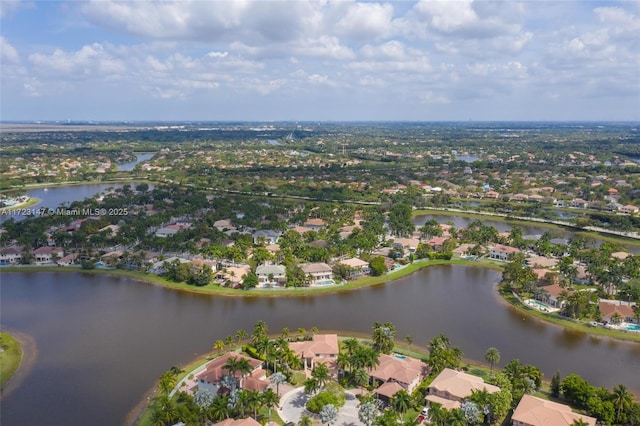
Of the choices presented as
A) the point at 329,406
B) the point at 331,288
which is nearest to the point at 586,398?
the point at 329,406

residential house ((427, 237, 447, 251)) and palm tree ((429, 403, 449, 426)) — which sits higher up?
palm tree ((429, 403, 449, 426))

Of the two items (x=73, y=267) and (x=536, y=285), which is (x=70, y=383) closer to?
(x=73, y=267)

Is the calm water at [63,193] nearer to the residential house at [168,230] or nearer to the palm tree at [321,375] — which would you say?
the residential house at [168,230]

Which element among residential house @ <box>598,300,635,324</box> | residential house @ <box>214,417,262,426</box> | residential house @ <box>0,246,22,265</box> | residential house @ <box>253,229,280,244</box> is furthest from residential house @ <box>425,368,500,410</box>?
residential house @ <box>0,246,22,265</box>

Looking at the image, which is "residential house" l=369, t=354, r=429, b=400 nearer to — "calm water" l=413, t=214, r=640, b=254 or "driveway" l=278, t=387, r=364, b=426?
"driveway" l=278, t=387, r=364, b=426

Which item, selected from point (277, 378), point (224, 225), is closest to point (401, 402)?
point (277, 378)

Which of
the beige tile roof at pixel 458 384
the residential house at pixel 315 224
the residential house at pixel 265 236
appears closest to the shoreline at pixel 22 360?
the beige tile roof at pixel 458 384
